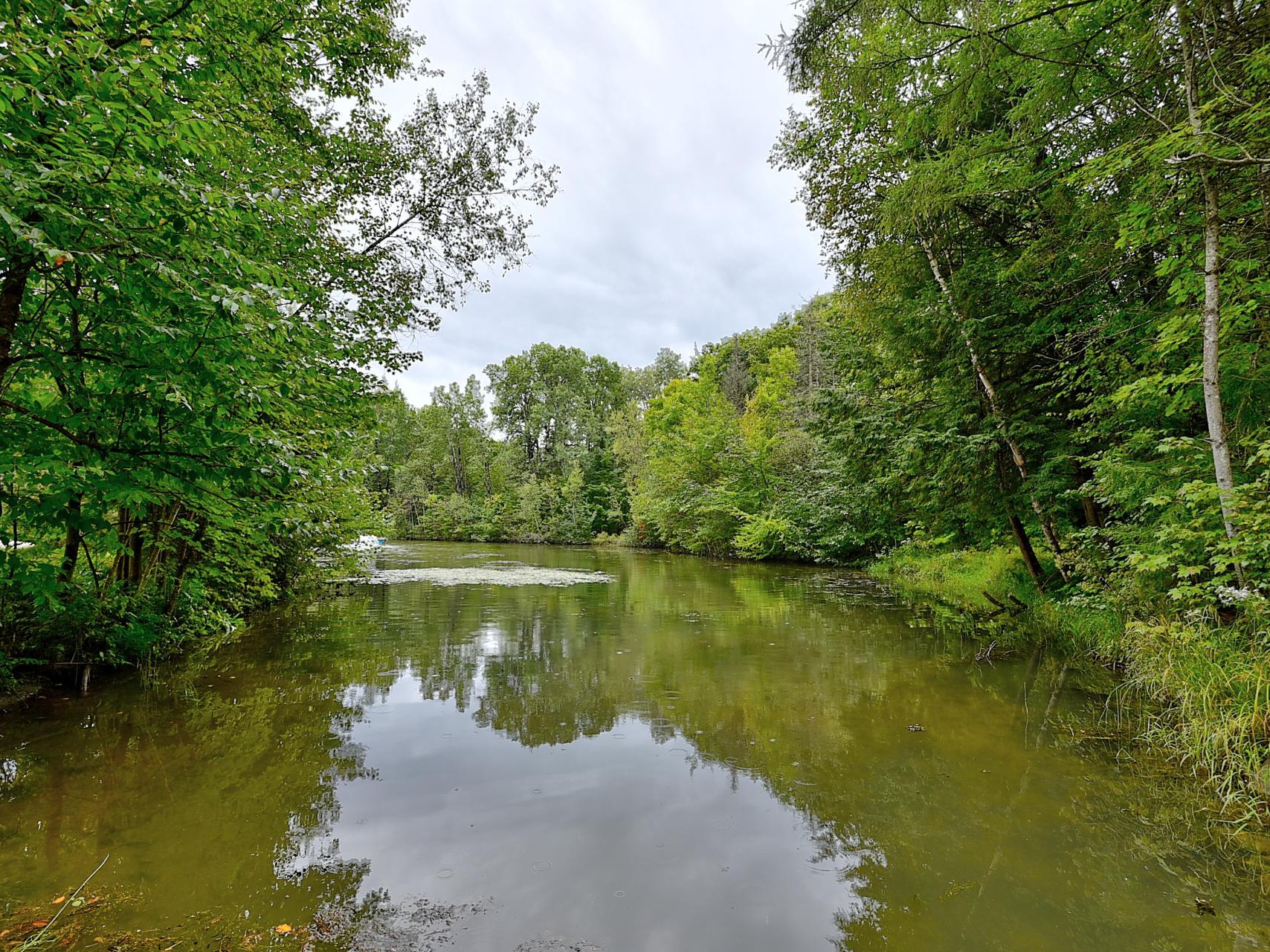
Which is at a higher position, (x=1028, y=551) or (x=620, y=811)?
(x=1028, y=551)

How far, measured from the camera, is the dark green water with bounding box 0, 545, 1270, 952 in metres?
2.46

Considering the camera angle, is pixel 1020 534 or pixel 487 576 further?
pixel 487 576

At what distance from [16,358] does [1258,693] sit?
25.2 feet

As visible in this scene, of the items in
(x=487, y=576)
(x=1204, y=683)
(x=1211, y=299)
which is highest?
(x=1211, y=299)

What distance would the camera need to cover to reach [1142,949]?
7.42 ft

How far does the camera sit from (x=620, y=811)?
3480 mm

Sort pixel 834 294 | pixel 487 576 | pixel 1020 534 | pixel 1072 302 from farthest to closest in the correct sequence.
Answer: pixel 487 576, pixel 834 294, pixel 1020 534, pixel 1072 302

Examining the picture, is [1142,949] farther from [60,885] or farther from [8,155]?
[8,155]

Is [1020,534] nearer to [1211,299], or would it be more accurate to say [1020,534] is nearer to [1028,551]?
[1028,551]

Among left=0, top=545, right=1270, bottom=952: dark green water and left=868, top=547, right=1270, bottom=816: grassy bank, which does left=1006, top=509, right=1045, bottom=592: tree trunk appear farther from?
left=0, top=545, right=1270, bottom=952: dark green water

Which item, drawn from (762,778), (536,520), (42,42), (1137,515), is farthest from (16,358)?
(536,520)

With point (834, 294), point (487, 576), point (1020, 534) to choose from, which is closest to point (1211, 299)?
point (1020, 534)

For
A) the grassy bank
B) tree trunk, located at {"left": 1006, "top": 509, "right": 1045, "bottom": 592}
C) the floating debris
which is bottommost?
the floating debris

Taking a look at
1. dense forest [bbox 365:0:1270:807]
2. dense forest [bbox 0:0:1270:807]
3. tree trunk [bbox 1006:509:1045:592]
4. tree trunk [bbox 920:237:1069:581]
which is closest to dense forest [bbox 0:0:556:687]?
dense forest [bbox 0:0:1270:807]
